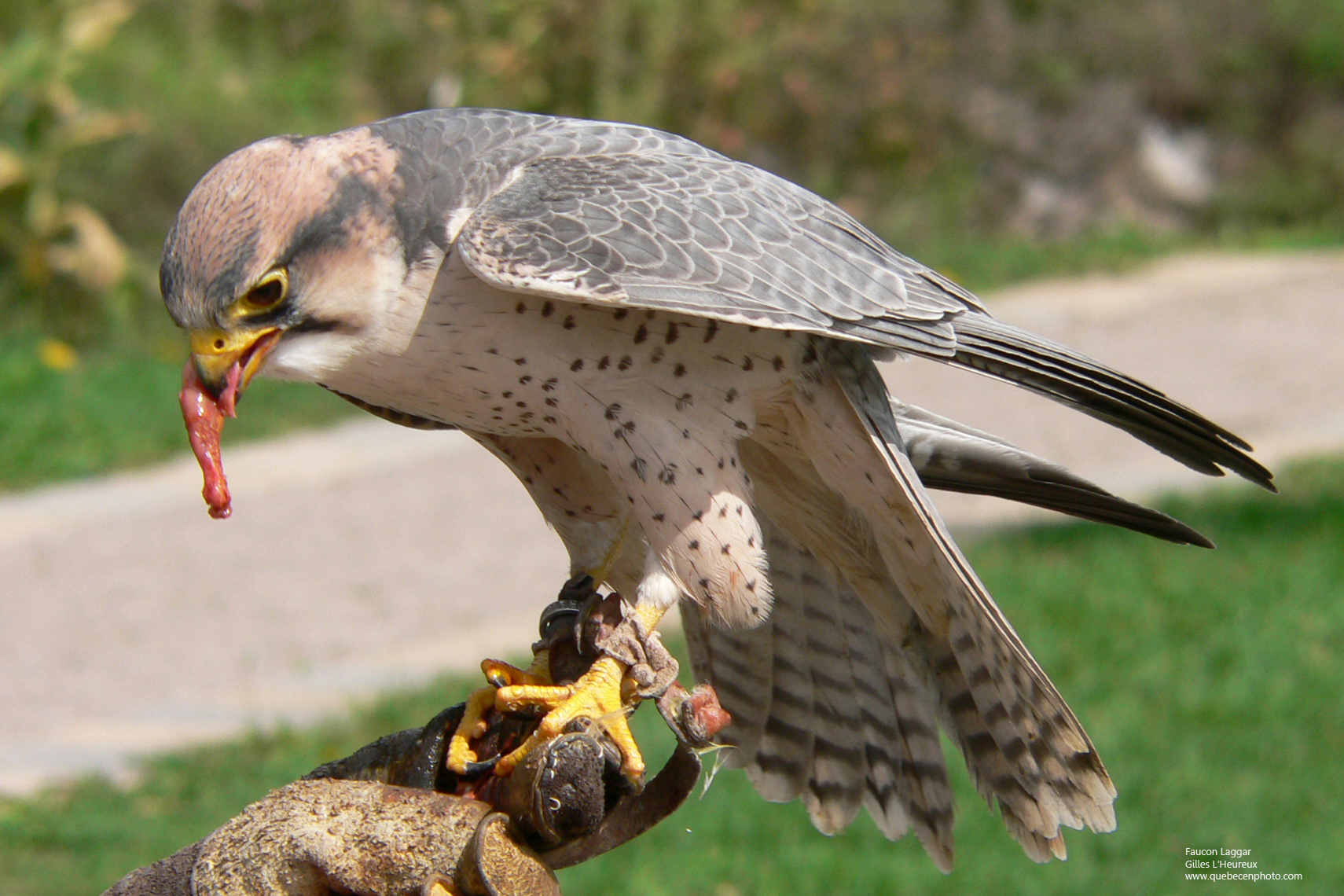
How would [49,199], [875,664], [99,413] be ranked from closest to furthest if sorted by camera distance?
1. [875,664]
2. [99,413]
3. [49,199]

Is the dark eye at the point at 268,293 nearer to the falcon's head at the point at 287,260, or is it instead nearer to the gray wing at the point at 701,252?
the falcon's head at the point at 287,260

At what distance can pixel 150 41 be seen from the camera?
10414 mm

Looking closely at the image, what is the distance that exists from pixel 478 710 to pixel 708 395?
57cm

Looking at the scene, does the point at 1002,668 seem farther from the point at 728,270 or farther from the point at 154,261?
the point at 154,261

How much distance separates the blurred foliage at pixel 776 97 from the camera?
864 centimetres

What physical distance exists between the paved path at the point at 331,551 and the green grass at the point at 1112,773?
1.29ft

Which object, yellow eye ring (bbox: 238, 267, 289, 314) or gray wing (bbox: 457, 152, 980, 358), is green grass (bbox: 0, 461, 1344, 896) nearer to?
gray wing (bbox: 457, 152, 980, 358)

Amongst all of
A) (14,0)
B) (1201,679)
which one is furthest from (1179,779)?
(14,0)

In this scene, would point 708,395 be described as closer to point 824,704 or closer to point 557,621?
point 557,621

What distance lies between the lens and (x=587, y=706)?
7.14 ft

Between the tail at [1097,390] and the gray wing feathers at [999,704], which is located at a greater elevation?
the tail at [1097,390]

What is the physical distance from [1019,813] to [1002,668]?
9.8 inches

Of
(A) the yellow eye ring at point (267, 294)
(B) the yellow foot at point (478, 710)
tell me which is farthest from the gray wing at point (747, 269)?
(B) the yellow foot at point (478, 710)

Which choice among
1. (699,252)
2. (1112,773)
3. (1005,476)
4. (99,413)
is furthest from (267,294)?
(99,413)
